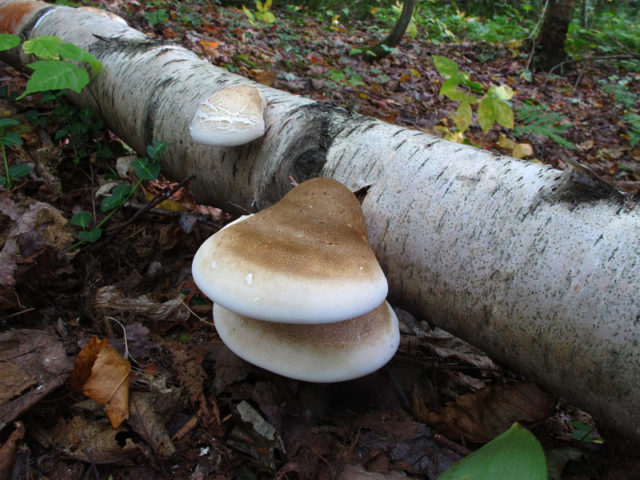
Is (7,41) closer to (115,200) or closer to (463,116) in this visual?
(115,200)

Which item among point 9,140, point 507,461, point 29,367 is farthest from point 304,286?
point 9,140

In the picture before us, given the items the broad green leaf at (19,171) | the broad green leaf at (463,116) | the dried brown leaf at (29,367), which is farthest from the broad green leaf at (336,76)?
the dried brown leaf at (29,367)

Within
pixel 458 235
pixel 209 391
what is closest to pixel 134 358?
pixel 209 391

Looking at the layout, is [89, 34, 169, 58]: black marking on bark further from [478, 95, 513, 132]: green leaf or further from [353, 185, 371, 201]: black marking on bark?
[478, 95, 513, 132]: green leaf

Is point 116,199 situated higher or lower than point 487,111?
lower

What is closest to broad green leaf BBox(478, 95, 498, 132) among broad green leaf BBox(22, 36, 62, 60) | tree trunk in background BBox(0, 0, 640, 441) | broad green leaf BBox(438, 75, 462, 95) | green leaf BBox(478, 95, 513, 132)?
green leaf BBox(478, 95, 513, 132)

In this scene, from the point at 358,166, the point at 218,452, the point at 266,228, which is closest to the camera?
the point at 266,228

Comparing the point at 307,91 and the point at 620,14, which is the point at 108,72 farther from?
the point at 620,14
